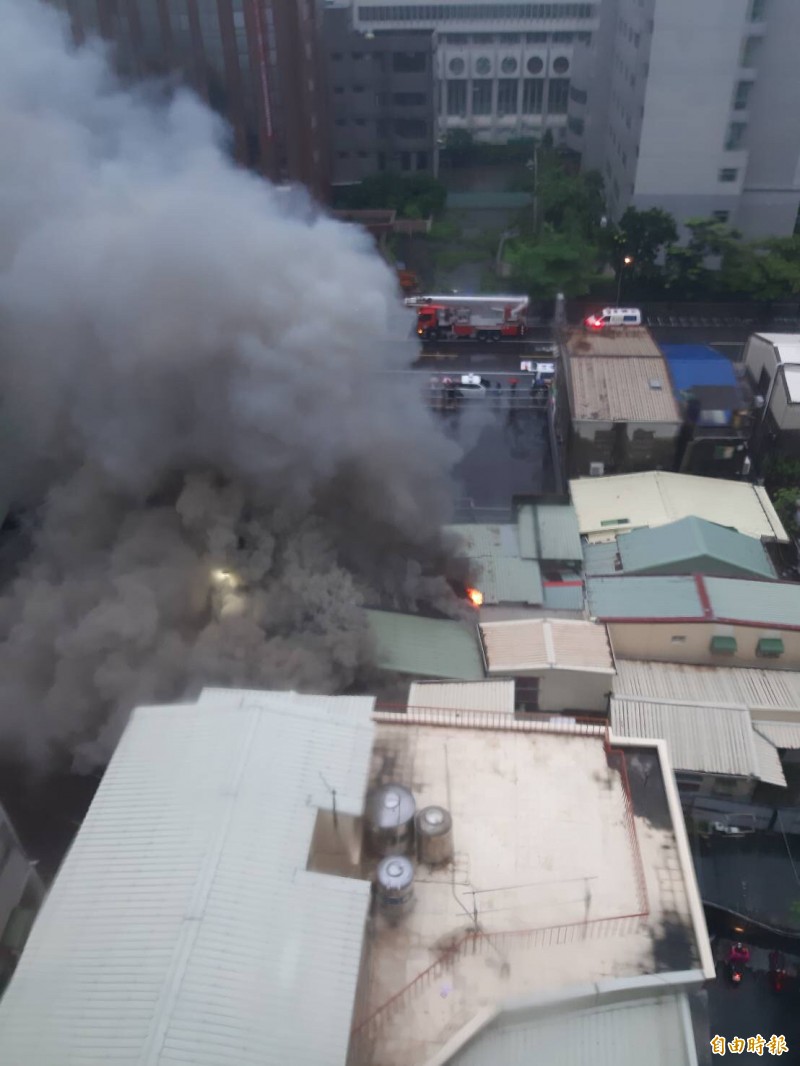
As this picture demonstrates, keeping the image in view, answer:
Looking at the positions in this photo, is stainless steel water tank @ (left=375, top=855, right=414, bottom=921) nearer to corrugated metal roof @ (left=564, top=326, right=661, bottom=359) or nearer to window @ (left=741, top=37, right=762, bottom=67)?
corrugated metal roof @ (left=564, top=326, right=661, bottom=359)

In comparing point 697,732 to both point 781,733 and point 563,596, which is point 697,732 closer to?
point 781,733

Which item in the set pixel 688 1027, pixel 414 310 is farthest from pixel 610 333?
pixel 688 1027

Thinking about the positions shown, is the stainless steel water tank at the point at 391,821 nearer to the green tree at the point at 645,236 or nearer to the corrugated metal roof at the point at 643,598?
the corrugated metal roof at the point at 643,598

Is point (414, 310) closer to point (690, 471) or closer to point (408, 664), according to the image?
point (690, 471)

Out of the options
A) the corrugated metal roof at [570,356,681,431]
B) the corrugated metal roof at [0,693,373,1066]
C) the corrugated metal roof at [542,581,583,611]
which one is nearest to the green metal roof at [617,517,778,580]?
the corrugated metal roof at [542,581,583,611]

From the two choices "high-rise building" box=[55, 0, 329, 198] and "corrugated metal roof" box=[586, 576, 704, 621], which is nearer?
"corrugated metal roof" box=[586, 576, 704, 621]

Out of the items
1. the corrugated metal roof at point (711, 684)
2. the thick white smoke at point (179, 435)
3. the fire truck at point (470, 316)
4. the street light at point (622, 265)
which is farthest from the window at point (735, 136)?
the corrugated metal roof at point (711, 684)
